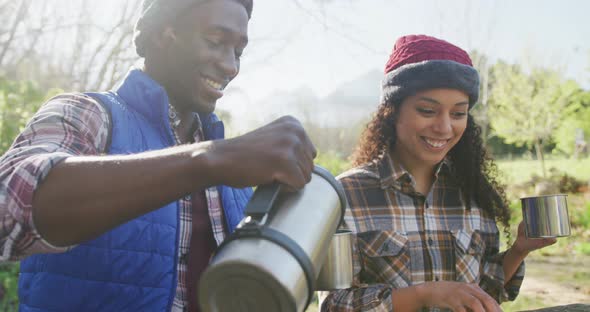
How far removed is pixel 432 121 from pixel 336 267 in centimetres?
99

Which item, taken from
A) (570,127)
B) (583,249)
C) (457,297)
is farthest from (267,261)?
(570,127)

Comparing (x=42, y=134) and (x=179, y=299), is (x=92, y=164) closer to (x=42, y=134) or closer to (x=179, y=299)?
(x=42, y=134)

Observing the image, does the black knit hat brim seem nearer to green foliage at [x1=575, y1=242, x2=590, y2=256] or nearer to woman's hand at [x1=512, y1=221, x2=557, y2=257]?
woman's hand at [x1=512, y1=221, x2=557, y2=257]

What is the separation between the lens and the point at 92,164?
0.93 meters

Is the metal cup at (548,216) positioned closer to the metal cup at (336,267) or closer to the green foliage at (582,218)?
the metal cup at (336,267)

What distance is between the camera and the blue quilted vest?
51.4 inches

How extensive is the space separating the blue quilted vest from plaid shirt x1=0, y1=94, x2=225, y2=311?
0.09 metres

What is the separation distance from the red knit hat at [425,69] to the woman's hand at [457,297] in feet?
2.85

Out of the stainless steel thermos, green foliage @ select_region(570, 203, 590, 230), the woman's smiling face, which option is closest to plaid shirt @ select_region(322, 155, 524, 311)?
the woman's smiling face

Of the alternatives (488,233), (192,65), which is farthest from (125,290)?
(488,233)

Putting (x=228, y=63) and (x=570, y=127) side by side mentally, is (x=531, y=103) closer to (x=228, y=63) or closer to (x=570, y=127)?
(x=570, y=127)

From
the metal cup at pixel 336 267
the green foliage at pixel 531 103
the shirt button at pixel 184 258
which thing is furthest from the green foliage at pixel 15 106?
the green foliage at pixel 531 103

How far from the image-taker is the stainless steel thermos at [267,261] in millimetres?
940

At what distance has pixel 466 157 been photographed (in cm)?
260
